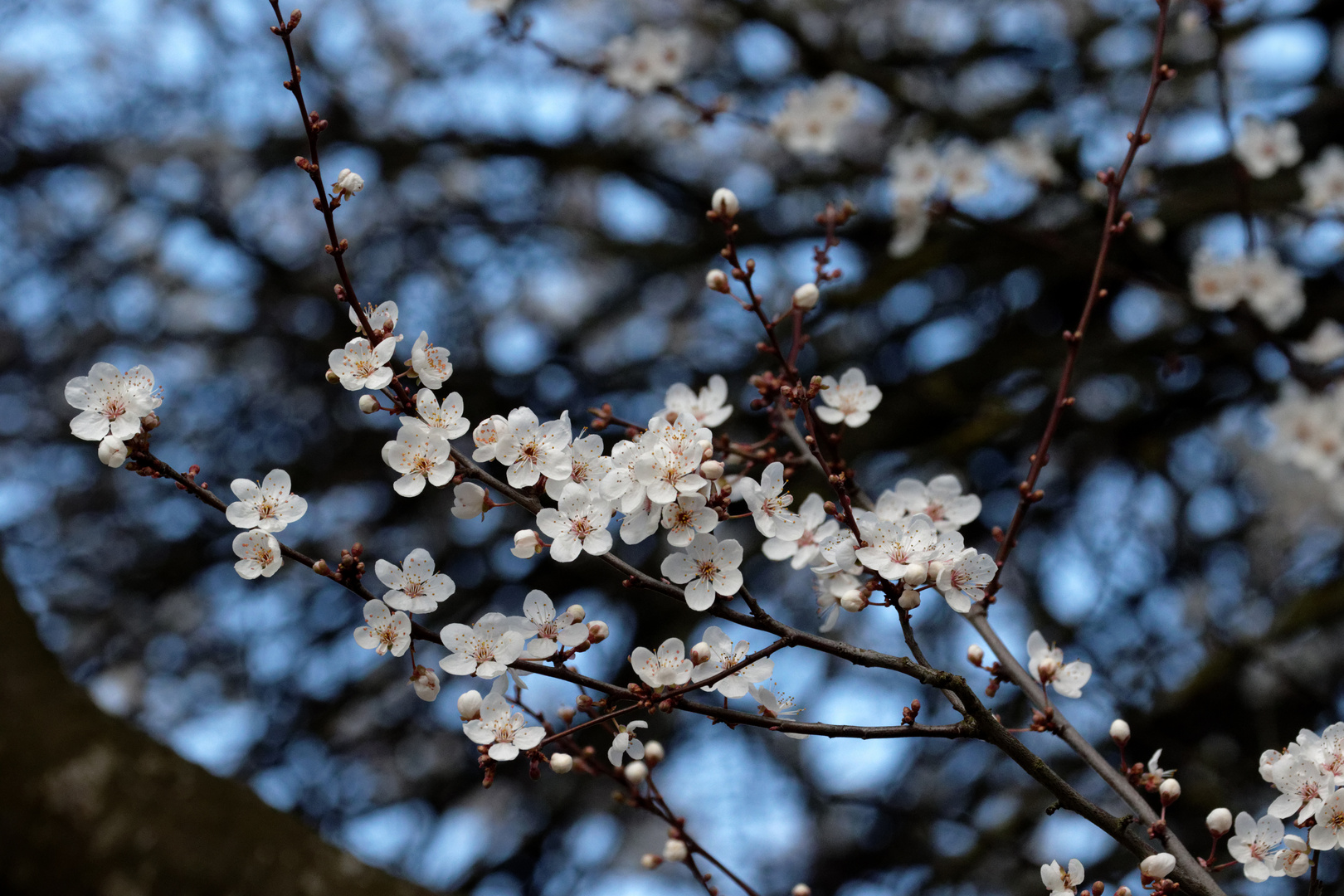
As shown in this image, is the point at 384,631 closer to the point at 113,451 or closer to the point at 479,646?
the point at 479,646

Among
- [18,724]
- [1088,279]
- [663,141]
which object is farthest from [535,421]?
[663,141]

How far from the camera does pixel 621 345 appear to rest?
398cm

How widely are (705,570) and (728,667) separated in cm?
13

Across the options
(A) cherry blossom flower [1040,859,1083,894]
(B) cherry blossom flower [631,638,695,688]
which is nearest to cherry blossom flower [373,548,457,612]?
(B) cherry blossom flower [631,638,695,688]

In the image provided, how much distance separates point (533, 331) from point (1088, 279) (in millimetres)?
2040

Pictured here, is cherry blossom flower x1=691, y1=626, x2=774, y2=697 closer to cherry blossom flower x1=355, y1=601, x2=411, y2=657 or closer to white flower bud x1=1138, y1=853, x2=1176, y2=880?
cherry blossom flower x1=355, y1=601, x2=411, y2=657

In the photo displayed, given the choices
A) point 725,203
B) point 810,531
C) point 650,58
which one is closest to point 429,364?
point 725,203

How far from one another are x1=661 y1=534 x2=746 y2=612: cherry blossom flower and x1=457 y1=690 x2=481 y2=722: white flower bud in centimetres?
30

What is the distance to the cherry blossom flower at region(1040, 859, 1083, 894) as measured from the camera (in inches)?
49.8

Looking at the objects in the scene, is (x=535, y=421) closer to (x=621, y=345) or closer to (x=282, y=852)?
(x=282, y=852)

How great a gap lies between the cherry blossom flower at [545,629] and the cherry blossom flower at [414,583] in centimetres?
10

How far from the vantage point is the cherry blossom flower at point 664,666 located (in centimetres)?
122

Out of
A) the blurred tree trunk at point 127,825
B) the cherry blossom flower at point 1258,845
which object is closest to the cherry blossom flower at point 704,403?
the cherry blossom flower at point 1258,845

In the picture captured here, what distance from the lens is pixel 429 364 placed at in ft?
4.07
